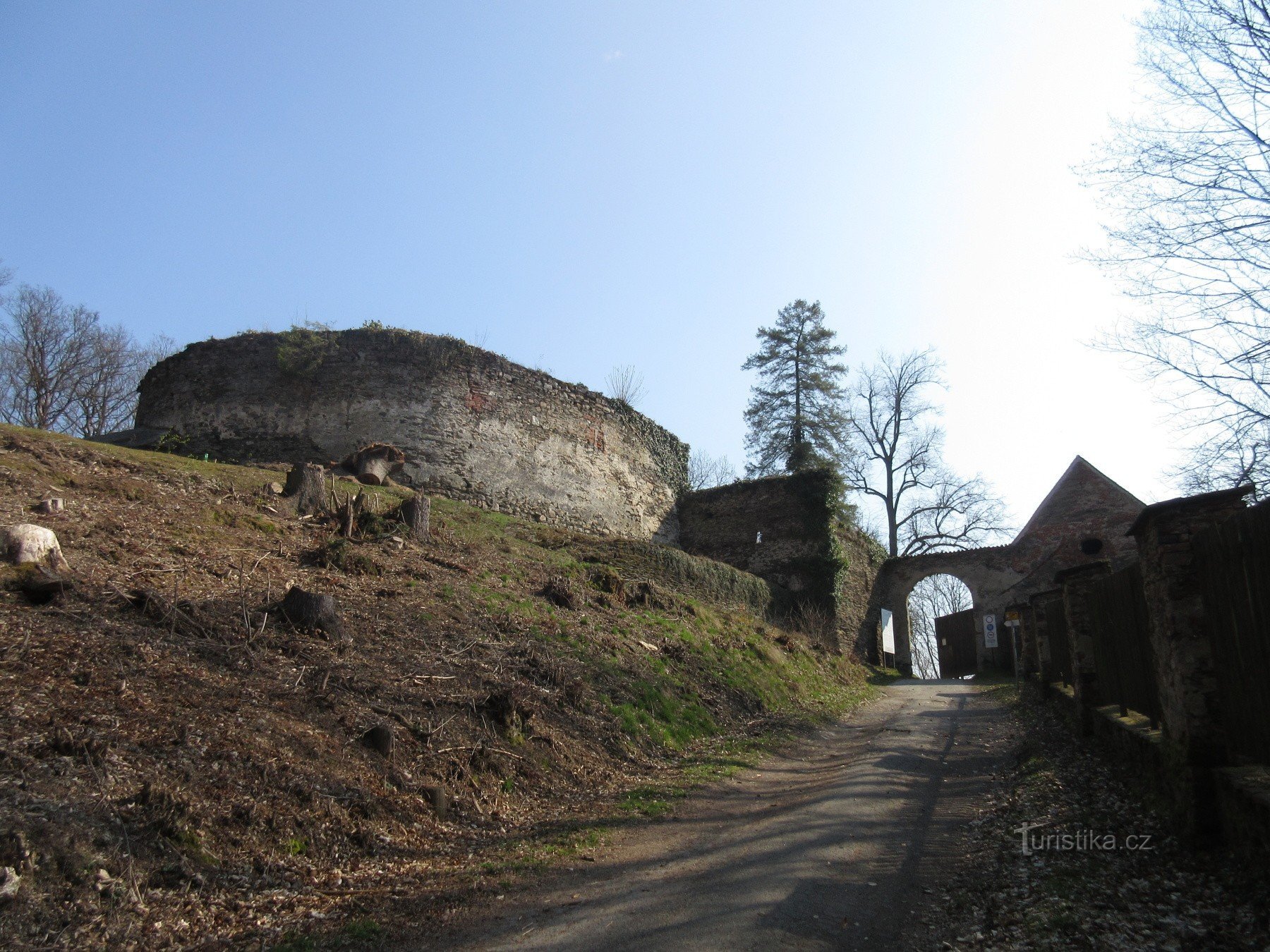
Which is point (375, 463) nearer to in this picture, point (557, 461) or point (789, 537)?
point (557, 461)

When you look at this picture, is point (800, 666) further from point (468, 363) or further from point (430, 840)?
point (430, 840)

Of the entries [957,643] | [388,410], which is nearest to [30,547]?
[388,410]

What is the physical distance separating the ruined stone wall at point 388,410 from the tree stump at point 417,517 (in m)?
5.65

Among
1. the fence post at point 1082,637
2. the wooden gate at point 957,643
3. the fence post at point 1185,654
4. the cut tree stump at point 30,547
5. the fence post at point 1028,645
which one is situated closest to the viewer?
the fence post at point 1185,654

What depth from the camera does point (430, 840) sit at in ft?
17.8

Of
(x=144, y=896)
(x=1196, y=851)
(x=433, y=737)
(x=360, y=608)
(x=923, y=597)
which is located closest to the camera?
(x=144, y=896)

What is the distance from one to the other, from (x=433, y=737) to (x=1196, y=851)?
17.8ft

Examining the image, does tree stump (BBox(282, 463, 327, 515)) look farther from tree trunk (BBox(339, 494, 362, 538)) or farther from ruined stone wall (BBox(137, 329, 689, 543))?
ruined stone wall (BBox(137, 329, 689, 543))

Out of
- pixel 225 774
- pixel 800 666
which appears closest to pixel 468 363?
pixel 800 666

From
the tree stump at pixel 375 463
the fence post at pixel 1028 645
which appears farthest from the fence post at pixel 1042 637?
the tree stump at pixel 375 463

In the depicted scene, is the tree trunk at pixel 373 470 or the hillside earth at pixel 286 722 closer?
the hillside earth at pixel 286 722

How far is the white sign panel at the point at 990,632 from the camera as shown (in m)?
23.2

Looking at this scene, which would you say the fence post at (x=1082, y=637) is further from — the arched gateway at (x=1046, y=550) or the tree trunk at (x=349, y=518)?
the arched gateway at (x=1046, y=550)

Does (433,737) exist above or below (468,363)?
below
